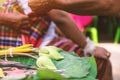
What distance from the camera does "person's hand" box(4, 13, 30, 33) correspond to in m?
1.73

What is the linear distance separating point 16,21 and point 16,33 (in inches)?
3.8

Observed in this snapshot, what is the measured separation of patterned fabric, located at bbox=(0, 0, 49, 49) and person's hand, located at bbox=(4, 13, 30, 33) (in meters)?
0.04

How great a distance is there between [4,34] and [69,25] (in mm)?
385

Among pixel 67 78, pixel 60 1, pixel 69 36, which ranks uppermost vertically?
pixel 60 1

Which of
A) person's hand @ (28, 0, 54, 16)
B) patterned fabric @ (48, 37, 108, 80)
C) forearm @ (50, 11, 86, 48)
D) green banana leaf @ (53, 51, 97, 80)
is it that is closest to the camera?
green banana leaf @ (53, 51, 97, 80)

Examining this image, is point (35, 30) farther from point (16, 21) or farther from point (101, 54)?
point (101, 54)

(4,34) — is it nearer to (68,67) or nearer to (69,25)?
(69,25)

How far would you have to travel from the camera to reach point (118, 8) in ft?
4.50

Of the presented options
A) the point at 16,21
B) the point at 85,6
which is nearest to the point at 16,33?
the point at 16,21

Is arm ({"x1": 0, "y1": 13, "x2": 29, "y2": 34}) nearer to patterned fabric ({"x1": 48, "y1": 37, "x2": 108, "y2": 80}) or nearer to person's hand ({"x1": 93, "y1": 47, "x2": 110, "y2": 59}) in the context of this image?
patterned fabric ({"x1": 48, "y1": 37, "x2": 108, "y2": 80})

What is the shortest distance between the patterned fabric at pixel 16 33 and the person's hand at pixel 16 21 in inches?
1.4

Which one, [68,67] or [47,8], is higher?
[47,8]

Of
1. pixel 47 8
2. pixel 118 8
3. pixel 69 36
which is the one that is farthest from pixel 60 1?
pixel 69 36

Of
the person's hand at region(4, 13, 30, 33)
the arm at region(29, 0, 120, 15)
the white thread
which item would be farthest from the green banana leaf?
the white thread
